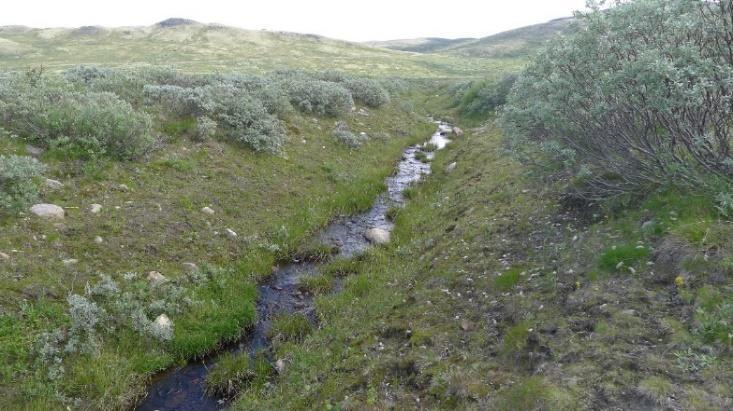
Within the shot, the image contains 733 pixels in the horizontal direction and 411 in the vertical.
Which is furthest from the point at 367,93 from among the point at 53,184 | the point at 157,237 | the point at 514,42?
the point at 514,42

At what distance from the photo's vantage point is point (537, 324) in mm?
7328

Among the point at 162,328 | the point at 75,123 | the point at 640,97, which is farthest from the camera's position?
the point at 75,123

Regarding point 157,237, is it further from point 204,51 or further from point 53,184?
point 204,51

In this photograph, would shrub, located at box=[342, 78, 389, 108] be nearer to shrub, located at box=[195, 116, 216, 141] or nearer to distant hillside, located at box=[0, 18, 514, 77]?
shrub, located at box=[195, 116, 216, 141]

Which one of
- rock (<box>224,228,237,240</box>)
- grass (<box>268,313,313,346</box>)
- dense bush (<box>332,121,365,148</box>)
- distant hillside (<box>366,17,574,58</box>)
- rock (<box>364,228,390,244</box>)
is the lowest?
grass (<box>268,313,313,346</box>)

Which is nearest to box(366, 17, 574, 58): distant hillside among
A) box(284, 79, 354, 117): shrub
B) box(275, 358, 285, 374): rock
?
box(284, 79, 354, 117): shrub

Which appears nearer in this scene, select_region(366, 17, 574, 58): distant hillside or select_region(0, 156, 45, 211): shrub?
select_region(0, 156, 45, 211): shrub

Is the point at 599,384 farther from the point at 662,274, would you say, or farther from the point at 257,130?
the point at 257,130

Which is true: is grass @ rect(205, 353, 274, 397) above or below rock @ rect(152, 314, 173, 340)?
below

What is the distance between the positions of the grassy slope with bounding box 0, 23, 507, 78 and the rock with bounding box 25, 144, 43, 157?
62.9m

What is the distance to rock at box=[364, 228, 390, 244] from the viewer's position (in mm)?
14453

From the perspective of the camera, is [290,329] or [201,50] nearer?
[290,329]

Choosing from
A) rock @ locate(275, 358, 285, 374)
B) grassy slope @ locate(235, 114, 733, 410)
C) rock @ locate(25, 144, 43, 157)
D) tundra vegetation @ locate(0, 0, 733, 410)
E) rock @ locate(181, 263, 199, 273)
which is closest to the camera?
grassy slope @ locate(235, 114, 733, 410)

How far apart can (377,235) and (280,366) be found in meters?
6.46
